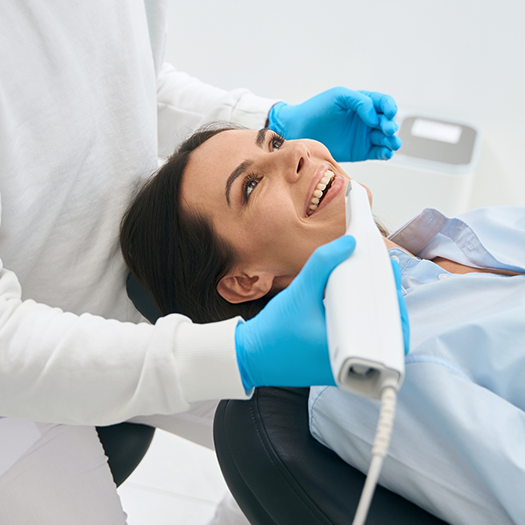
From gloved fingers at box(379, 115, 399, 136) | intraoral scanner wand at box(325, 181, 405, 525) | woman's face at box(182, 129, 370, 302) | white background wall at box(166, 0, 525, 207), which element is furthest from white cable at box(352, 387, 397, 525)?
white background wall at box(166, 0, 525, 207)

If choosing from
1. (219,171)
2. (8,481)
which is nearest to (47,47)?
(219,171)

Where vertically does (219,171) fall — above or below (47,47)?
below

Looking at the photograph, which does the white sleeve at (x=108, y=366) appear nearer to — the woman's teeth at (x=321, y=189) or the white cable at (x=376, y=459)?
the white cable at (x=376, y=459)

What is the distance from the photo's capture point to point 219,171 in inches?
42.6

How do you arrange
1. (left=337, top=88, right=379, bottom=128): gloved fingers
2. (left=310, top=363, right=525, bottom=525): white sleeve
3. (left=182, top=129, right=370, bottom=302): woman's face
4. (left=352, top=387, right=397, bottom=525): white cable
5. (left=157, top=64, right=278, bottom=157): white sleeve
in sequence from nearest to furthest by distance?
(left=352, top=387, right=397, bottom=525): white cable → (left=310, top=363, right=525, bottom=525): white sleeve → (left=182, top=129, right=370, bottom=302): woman's face → (left=337, top=88, right=379, bottom=128): gloved fingers → (left=157, top=64, right=278, bottom=157): white sleeve

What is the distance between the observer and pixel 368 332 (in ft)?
1.95

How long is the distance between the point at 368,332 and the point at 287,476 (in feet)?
0.94

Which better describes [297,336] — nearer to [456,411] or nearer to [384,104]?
[456,411]

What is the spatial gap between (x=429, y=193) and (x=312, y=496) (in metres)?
1.44

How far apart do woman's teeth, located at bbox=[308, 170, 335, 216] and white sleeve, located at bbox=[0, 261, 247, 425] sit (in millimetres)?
391

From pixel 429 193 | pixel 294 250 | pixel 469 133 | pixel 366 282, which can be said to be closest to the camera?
pixel 366 282

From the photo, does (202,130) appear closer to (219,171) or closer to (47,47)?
(219,171)

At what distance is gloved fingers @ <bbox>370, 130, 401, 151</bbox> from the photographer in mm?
1352

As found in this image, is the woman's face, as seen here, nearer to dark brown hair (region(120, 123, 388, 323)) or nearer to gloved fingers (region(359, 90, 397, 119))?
dark brown hair (region(120, 123, 388, 323))
